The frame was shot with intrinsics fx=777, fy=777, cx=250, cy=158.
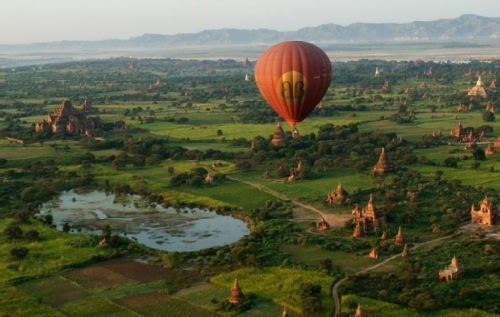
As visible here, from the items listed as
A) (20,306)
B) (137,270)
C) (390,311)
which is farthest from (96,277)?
(390,311)

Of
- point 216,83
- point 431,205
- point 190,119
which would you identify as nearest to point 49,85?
point 216,83

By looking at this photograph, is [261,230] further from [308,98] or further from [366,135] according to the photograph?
[366,135]

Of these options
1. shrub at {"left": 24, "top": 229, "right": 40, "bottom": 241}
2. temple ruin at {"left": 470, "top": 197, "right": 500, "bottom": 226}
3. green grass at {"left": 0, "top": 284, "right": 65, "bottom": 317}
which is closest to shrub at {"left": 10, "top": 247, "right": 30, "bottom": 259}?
shrub at {"left": 24, "top": 229, "right": 40, "bottom": 241}

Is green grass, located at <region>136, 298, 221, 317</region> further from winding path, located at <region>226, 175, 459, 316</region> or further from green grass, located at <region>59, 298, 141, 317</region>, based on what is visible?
winding path, located at <region>226, 175, 459, 316</region>

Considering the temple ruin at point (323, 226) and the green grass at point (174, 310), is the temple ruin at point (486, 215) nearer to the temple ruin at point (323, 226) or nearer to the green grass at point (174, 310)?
the temple ruin at point (323, 226)

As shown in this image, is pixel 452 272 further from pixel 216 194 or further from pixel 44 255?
pixel 216 194

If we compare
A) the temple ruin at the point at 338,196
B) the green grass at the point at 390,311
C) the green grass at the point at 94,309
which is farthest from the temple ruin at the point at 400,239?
the green grass at the point at 94,309
